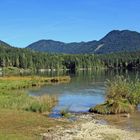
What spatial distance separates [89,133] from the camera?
1293 inches

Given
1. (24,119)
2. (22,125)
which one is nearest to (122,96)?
(24,119)

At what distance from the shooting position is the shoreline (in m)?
31.1

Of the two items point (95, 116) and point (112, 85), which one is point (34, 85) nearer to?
point (112, 85)

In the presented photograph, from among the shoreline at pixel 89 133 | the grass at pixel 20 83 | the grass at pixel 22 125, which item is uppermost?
the grass at pixel 20 83

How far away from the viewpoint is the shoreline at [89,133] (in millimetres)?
31078

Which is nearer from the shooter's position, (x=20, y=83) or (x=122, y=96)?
(x=122, y=96)

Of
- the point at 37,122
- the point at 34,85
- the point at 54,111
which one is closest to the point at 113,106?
the point at 54,111

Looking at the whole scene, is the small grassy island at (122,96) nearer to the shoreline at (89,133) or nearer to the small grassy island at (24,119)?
the small grassy island at (24,119)

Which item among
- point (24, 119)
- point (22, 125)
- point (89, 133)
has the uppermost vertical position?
point (24, 119)

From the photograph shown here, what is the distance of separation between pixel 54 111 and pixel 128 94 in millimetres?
9755

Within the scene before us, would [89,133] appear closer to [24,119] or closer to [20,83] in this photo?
[24,119]

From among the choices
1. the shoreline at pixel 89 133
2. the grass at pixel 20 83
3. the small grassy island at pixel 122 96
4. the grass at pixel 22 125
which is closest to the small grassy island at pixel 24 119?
the grass at pixel 22 125

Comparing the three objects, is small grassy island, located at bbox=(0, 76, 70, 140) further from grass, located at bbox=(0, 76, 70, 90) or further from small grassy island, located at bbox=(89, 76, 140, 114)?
grass, located at bbox=(0, 76, 70, 90)

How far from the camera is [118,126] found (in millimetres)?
38062
